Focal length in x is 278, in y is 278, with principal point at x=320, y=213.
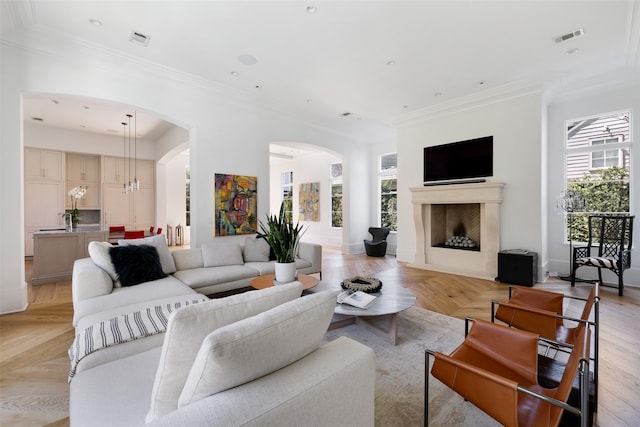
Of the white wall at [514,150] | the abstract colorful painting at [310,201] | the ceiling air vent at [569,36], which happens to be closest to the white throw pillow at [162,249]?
the white wall at [514,150]

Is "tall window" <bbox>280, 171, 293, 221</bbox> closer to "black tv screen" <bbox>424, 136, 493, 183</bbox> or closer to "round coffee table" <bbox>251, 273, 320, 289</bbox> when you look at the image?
"black tv screen" <bbox>424, 136, 493, 183</bbox>

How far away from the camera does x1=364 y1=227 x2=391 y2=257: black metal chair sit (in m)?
7.12

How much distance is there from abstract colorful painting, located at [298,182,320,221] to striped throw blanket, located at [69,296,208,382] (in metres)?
7.54

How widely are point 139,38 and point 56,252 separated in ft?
12.5

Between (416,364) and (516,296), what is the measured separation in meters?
1.01

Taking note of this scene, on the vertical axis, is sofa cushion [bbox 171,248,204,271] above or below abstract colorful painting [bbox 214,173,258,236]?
below

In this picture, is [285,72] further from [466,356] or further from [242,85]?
[466,356]

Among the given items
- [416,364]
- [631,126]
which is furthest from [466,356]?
[631,126]

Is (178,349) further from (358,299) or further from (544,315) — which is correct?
(544,315)

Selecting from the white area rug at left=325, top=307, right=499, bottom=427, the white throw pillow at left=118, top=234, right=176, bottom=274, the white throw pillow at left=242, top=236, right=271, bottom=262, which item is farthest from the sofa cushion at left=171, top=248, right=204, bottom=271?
the white area rug at left=325, top=307, right=499, bottom=427

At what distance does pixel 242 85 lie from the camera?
4.67m

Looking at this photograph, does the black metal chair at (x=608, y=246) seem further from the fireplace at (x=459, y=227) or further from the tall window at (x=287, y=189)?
the tall window at (x=287, y=189)

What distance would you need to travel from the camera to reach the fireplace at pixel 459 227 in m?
4.90

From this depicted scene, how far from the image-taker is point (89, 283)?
2541 millimetres
